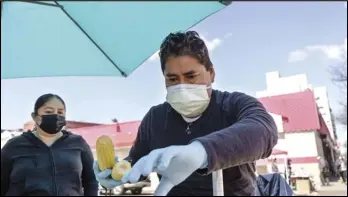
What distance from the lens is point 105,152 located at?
0.59 m

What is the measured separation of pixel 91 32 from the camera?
76.8 inches

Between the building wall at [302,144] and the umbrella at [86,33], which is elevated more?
the umbrella at [86,33]

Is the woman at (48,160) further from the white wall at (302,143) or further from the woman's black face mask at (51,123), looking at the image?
the white wall at (302,143)

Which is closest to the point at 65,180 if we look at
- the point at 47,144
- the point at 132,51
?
the point at 47,144

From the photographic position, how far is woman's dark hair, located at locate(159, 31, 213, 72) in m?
0.65

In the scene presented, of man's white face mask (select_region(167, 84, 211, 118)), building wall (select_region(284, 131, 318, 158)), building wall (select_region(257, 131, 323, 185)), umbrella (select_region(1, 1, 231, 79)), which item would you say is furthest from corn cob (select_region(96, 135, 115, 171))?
building wall (select_region(284, 131, 318, 158))

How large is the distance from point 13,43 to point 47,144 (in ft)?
2.65

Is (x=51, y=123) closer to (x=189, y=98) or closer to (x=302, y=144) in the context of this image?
(x=189, y=98)

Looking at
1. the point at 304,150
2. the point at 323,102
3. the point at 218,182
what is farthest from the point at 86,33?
the point at 323,102

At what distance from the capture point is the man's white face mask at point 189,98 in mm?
642

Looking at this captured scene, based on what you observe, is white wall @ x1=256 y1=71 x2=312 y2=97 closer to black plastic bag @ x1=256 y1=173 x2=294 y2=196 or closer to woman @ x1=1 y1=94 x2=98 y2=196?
woman @ x1=1 y1=94 x2=98 y2=196

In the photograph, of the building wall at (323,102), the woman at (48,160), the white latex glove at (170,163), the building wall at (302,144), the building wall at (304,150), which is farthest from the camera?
the building wall at (323,102)

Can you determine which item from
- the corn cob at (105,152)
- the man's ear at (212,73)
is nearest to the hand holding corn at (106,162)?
the corn cob at (105,152)

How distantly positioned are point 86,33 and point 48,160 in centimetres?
87
